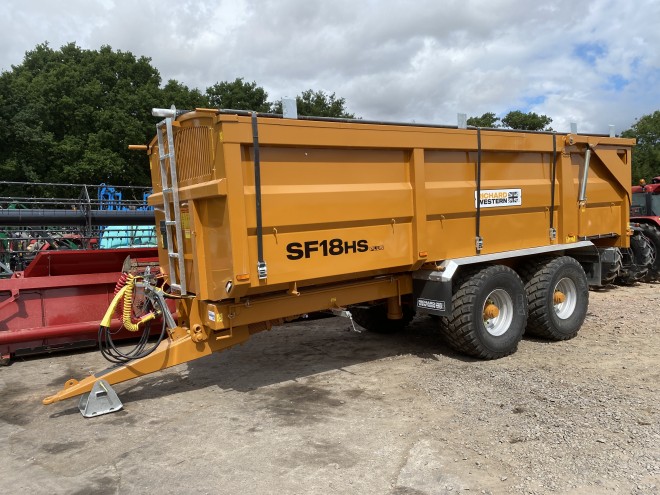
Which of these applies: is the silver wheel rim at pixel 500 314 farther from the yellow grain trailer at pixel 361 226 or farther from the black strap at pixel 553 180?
the black strap at pixel 553 180

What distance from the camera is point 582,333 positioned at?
23.5 ft

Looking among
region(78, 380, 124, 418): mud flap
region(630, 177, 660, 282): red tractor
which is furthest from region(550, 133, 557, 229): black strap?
region(630, 177, 660, 282): red tractor

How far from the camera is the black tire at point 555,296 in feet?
21.3

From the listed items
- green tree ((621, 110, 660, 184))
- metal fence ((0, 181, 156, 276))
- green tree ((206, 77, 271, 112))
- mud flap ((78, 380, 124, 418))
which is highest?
green tree ((206, 77, 271, 112))

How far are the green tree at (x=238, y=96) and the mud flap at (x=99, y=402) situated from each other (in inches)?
1286

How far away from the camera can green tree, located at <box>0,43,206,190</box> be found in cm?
2661

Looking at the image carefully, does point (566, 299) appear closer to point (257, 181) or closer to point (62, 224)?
point (257, 181)

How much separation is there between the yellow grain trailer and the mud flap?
5cm

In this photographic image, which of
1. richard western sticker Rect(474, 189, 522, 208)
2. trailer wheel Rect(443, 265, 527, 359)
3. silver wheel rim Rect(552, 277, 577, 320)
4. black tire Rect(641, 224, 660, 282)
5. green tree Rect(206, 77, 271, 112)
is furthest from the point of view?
green tree Rect(206, 77, 271, 112)

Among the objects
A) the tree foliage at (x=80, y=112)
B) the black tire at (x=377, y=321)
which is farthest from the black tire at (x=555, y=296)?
the tree foliage at (x=80, y=112)

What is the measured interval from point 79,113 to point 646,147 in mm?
42068

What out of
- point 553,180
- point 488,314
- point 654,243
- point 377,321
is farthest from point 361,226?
point 654,243

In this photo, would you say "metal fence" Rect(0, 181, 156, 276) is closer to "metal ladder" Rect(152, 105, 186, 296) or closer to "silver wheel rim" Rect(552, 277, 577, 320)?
"metal ladder" Rect(152, 105, 186, 296)

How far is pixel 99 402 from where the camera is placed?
15.5 ft
